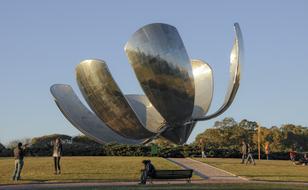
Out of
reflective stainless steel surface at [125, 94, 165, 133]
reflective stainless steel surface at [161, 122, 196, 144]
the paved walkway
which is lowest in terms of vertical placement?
the paved walkway

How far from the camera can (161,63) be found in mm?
18828

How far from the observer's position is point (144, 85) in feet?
63.2

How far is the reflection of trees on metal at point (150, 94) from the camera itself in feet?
62.2

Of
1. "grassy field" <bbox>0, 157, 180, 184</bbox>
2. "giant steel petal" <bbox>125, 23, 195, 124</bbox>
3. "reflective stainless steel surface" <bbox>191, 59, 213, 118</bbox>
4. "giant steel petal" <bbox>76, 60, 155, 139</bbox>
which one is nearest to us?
"grassy field" <bbox>0, 157, 180, 184</bbox>

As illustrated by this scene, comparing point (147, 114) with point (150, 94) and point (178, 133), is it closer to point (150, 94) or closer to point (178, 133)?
point (178, 133)

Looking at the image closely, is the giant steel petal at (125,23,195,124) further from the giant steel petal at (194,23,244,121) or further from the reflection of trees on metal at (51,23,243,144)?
the giant steel petal at (194,23,244,121)

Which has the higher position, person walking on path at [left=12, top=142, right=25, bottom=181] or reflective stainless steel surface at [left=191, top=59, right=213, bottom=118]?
reflective stainless steel surface at [left=191, top=59, right=213, bottom=118]

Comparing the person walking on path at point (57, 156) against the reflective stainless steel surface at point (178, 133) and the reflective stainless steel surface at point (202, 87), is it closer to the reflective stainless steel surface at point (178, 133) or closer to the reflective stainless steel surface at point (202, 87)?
the reflective stainless steel surface at point (178, 133)

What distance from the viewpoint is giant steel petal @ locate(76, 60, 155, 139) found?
2017 centimetres

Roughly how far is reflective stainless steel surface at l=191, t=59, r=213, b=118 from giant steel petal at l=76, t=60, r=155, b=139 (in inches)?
105

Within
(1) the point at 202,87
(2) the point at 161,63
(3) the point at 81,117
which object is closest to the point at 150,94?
(2) the point at 161,63

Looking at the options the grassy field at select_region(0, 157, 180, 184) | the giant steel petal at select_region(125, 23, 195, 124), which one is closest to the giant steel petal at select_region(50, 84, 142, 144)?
the grassy field at select_region(0, 157, 180, 184)

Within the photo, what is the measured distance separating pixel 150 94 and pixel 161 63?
1.34m

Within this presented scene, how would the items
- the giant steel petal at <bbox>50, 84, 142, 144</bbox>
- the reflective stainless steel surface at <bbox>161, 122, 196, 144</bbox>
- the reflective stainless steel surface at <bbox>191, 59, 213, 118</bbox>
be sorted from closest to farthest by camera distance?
the reflective stainless steel surface at <bbox>161, 122, 196, 144</bbox> < the giant steel petal at <bbox>50, 84, 142, 144</bbox> < the reflective stainless steel surface at <bbox>191, 59, 213, 118</bbox>
